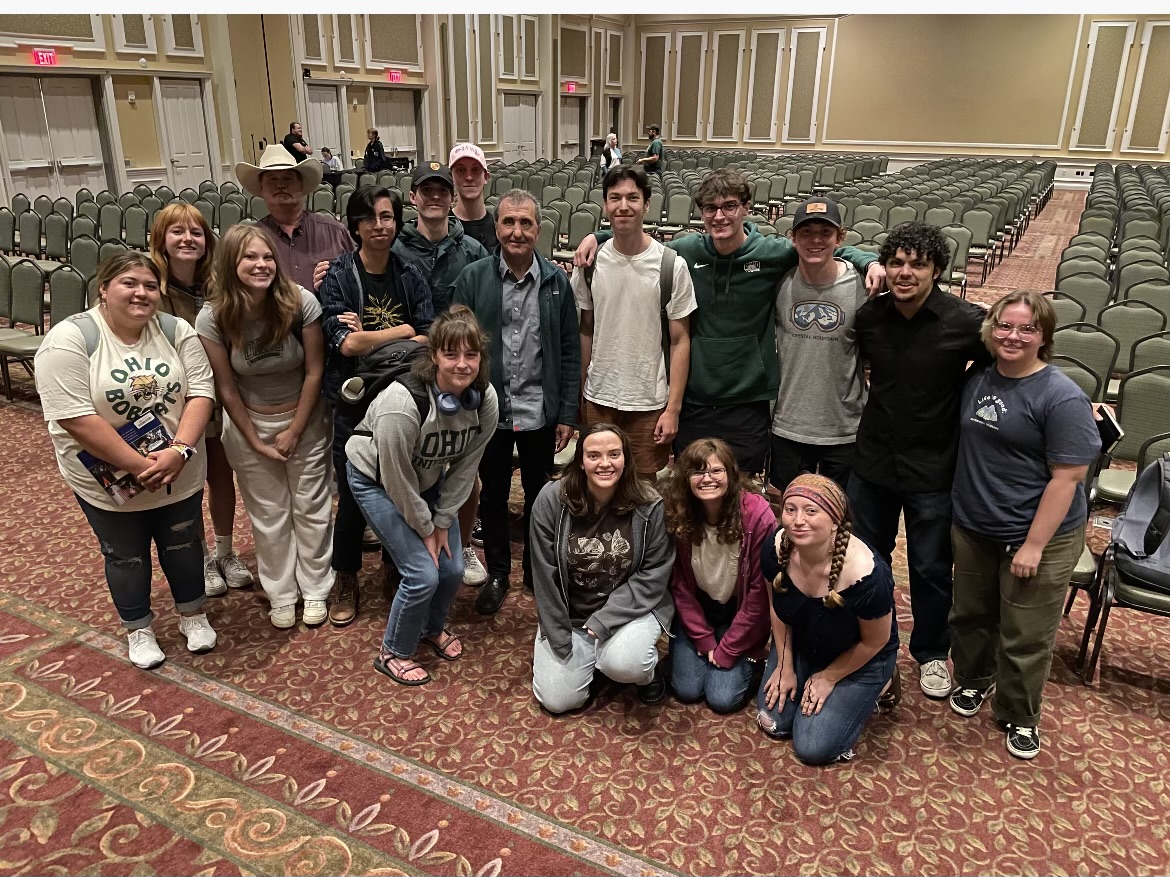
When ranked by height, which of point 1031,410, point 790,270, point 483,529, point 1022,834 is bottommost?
point 1022,834

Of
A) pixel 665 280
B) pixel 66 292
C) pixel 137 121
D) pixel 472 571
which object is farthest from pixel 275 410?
pixel 137 121

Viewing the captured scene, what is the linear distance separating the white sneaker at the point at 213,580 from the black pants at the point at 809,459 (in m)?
2.41

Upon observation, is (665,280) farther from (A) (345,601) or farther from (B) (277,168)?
(A) (345,601)

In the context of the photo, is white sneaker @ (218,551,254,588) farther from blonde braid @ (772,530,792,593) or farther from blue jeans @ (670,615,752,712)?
blonde braid @ (772,530,792,593)

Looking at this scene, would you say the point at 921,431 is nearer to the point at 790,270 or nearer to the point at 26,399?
the point at 790,270

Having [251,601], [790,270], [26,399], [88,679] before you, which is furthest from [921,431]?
[26,399]

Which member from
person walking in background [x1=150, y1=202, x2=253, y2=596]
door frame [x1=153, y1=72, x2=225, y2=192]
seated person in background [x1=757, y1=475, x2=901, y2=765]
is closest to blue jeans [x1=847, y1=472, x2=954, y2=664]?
seated person in background [x1=757, y1=475, x2=901, y2=765]

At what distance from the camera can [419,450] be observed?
9.23ft

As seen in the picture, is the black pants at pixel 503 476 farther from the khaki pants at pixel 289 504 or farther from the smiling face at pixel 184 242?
the smiling face at pixel 184 242

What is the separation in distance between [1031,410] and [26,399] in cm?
650

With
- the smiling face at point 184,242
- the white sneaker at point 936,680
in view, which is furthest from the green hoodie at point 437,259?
the white sneaker at point 936,680

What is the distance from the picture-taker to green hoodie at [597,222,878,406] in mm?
2967

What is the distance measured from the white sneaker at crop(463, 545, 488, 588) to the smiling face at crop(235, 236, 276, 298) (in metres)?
1.45

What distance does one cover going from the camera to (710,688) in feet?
9.34
